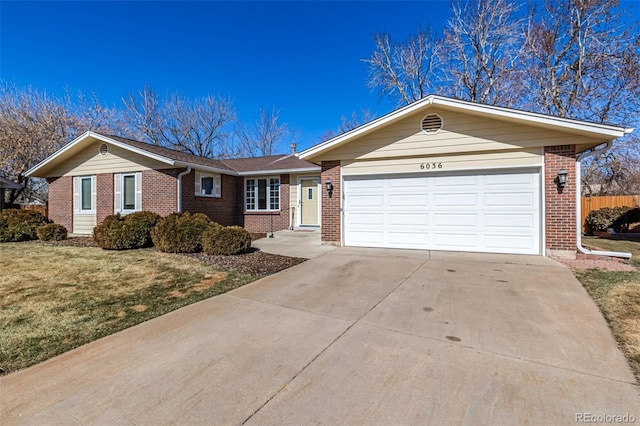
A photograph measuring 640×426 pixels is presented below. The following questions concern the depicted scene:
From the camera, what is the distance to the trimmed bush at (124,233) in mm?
9117

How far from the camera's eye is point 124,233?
9.20m

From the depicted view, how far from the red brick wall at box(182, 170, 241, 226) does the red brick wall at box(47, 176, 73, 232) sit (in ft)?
19.6

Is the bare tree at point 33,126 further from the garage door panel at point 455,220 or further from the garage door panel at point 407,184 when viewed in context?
the garage door panel at point 455,220

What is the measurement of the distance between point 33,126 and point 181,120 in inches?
362

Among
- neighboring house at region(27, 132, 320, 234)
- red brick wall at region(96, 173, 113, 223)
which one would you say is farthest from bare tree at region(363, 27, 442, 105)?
red brick wall at region(96, 173, 113, 223)

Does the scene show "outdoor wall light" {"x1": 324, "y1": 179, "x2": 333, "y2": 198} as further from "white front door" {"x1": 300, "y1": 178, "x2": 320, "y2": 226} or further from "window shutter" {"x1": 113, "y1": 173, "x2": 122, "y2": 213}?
"window shutter" {"x1": 113, "y1": 173, "x2": 122, "y2": 213}

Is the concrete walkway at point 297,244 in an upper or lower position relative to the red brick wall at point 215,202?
lower

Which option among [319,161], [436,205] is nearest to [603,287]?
[436,205]

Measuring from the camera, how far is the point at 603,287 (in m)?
4.91

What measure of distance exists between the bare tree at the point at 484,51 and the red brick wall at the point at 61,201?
69.5ft

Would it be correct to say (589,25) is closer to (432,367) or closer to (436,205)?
(436,205)

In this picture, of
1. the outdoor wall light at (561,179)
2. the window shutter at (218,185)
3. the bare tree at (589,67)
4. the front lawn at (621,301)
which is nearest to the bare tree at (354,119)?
the bare tree at (589,67)

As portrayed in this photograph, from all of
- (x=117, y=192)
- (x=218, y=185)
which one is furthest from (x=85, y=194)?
(x=218, y=185)

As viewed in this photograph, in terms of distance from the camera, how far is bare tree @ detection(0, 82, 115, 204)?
57.2 feet
